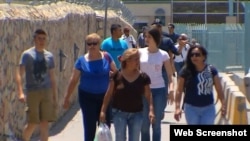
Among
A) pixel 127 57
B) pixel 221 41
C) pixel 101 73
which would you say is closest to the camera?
pixel 127 57

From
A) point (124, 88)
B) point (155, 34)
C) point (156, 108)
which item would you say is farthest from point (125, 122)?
point (155, 34)

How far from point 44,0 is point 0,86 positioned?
5037 millimetres

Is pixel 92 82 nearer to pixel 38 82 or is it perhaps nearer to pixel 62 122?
pixel 38 82

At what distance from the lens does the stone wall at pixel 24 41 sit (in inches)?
443

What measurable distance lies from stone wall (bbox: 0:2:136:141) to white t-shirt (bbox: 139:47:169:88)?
6.48ft

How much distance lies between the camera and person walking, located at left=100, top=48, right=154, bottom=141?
A: 934 centimetres

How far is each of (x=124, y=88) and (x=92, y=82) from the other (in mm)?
1043

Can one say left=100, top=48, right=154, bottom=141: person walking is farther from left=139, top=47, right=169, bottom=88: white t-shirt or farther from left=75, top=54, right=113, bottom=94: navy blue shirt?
left=139, top=47, right=169, bottom=88: white t-shirt

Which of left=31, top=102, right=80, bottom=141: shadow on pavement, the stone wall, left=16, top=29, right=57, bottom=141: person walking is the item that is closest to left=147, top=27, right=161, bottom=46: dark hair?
left=16, top=29, right=57, bottom=141: person walking

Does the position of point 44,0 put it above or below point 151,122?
above

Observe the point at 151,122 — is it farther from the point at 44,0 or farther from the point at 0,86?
the point at 44,0

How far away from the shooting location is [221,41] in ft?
105

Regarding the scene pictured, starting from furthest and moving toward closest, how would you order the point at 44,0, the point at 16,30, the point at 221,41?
the point at 221,41 < the point at 44,0 < the point at 16,30

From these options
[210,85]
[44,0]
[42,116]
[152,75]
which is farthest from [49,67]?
[44,0]
